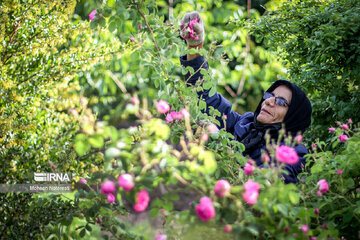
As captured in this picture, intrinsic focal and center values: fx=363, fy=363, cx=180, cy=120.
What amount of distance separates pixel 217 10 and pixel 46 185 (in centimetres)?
320

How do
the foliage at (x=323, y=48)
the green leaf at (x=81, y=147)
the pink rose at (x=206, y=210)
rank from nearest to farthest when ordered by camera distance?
the pink rose at (x=206, y=210), the green leaf at (x=81, y=147), the foliage at (x=323, y=48)

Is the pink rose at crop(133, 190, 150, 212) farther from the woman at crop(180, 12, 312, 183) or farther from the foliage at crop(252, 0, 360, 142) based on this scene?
the foliage at crop(252, 0, 360, 142)

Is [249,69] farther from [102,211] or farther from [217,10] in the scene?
[102,211]

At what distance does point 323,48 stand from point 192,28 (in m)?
0.96

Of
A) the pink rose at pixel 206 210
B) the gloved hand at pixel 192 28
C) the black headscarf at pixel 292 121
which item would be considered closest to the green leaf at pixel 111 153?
the pink rose at pixel 206 210

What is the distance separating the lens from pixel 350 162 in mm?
1448

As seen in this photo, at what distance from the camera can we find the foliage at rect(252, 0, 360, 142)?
7.73 feet

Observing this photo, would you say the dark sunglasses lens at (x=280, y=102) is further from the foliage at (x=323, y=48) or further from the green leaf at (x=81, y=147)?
the green leaf at (x=81, y=147)

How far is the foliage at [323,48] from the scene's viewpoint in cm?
236

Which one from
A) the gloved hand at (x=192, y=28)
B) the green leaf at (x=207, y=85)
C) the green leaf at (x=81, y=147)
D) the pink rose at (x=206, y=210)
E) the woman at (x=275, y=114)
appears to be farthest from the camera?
the woman at (x=275, y=114)

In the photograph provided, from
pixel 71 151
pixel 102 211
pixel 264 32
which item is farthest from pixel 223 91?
pixel 102 211

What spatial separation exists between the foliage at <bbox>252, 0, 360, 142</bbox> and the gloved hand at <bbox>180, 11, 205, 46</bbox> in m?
0.82

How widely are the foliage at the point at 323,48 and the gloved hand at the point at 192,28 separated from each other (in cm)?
82

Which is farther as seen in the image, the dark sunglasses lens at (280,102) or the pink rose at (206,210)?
the dark sunglasses lens at (280,102)
